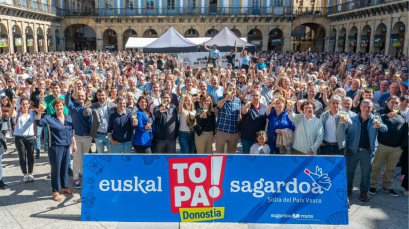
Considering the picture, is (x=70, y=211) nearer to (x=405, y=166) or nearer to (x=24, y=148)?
(x=24, y=148)

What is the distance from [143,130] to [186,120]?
0.92 metres

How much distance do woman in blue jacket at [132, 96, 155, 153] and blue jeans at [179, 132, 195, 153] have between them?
0.77 metres

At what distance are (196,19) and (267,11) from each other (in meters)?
8.97

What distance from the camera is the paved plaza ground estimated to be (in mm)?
4453

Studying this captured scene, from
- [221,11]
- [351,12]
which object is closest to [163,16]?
[221,11]

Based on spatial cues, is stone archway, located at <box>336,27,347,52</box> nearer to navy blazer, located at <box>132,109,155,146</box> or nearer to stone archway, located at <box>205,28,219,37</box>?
stone archway, located at <box>205,28,219,37</box>

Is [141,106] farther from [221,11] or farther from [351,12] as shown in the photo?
[221,11]

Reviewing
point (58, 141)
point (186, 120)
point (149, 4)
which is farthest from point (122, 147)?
point (149, 4)

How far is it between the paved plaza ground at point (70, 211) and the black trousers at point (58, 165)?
0.81 ft

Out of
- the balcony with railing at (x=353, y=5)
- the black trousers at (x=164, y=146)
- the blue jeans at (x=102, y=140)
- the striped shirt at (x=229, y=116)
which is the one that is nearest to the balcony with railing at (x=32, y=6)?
the blue jeans at (x=102, y=140)

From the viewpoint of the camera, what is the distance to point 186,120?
6051 millimetres

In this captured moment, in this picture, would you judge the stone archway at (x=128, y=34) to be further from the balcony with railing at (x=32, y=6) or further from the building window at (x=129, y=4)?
the balcony with railing at (x=32, y=6)

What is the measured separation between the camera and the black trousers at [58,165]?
5105 mm

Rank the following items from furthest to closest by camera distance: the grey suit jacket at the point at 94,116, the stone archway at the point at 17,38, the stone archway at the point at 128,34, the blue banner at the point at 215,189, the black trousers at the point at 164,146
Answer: the stone archway at the point at 128,34 → the stone archway at the point at 17,38 → the black trousers at the point at 164,146 → the grey suit jacket at the point at 94,116 → the blue banner at the point at 215,189
